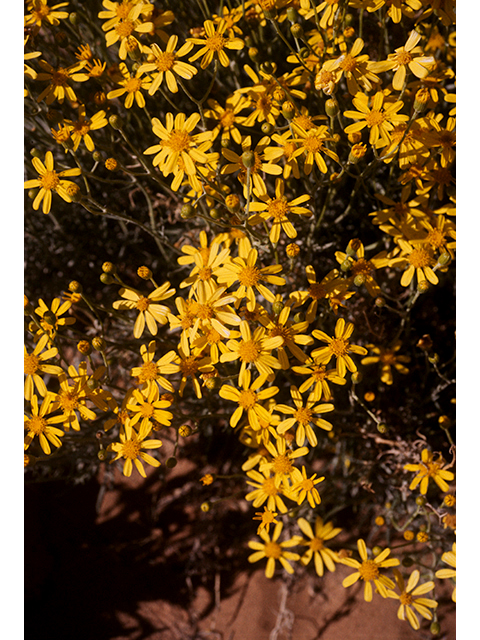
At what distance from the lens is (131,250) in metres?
2.57

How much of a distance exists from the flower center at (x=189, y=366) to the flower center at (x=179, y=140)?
72 centimetres

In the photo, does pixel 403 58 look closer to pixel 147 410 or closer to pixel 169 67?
pixel 169 67

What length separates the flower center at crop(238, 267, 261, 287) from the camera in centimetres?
162

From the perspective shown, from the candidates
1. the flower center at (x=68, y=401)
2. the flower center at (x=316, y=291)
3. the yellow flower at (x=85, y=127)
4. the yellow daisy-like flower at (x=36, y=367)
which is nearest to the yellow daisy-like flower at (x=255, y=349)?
the flower center at (x=316, y=291)

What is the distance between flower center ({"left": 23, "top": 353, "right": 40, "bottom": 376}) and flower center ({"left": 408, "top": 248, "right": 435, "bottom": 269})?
1436 millimetres

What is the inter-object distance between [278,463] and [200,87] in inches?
63.5

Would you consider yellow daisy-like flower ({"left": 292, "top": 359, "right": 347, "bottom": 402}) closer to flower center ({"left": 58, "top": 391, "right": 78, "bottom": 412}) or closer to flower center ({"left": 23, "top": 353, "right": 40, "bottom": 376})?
flower center ({"left": 58, "top": 391, "right": 78, "bottom": 412})

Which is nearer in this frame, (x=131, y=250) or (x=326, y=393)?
(x=326, y=393)

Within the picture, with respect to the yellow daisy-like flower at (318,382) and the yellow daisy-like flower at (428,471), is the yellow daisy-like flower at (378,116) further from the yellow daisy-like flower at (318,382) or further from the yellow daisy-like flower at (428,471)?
the yellow daisy-like flower at (428,471)

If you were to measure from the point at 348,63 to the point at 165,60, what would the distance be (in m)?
0.63

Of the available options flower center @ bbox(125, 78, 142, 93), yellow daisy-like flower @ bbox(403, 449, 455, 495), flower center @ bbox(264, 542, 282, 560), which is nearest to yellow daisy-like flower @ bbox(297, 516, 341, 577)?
flower center @ bbox(264, 542, 282, 560)

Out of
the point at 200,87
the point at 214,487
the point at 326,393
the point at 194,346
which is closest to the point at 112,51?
the point at 200,87

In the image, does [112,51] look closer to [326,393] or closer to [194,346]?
[194,346]

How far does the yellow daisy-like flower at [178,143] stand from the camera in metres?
1.64
